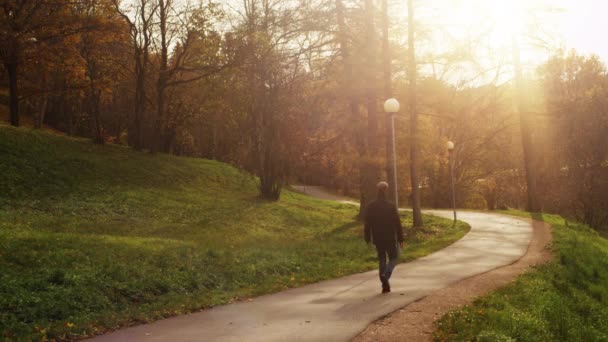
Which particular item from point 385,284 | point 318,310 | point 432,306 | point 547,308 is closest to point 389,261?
point 385,284

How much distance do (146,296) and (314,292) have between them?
9.90ft

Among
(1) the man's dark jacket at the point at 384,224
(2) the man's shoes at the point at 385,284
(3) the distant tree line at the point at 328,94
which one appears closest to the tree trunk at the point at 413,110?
(3) the distant tree line at the point at 328,94

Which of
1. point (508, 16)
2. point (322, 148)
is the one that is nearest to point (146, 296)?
point (322, 148)

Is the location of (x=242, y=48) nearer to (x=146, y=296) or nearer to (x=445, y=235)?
(x=445, y=235)

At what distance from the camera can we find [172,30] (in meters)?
38.1

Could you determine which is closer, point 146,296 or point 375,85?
point 146,296

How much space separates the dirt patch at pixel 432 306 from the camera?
750cm

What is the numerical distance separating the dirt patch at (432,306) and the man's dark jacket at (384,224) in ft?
4.02

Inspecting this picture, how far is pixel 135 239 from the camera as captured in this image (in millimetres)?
15344

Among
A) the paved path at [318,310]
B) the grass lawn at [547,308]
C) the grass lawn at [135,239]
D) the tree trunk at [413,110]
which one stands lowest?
the grass lawn at [547,308]

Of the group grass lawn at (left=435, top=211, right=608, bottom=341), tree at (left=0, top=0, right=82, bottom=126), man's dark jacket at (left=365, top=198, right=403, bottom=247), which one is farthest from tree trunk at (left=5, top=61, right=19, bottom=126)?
grass lawn at (left=435, top=211, right=608, bottom=341)

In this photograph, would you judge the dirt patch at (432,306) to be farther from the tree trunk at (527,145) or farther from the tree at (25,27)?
the tree at (25,27)

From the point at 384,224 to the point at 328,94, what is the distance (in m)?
14.6

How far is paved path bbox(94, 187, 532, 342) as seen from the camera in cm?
757
